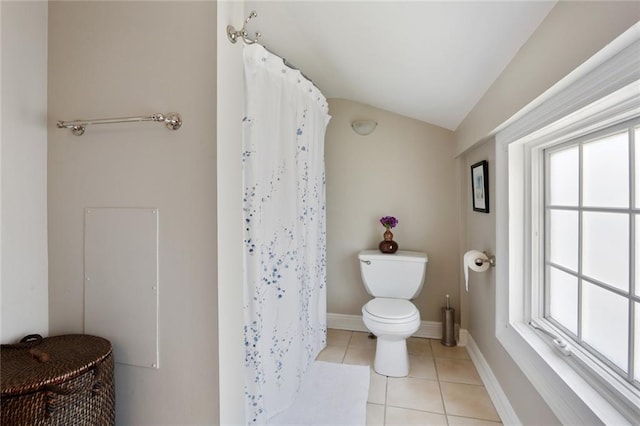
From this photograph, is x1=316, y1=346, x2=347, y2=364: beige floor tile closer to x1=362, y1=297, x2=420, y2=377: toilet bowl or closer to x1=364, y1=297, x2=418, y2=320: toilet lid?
x1=362, y1=297, x2=420, y2=377: toilet bowl

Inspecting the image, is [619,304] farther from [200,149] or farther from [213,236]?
[200,149]

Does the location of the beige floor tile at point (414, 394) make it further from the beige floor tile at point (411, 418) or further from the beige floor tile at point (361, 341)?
the beige floor tile at point (361, 341)

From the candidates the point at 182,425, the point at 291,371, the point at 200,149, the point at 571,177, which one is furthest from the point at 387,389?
the point at 200,149

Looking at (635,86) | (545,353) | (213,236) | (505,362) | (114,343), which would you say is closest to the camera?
(635,86)

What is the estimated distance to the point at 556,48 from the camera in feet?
3.18

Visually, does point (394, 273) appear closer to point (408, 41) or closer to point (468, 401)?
point (468, 401)

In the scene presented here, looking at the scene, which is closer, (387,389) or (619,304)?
(619,304)

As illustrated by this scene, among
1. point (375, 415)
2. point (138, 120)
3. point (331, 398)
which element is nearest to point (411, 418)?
point (375, 415)

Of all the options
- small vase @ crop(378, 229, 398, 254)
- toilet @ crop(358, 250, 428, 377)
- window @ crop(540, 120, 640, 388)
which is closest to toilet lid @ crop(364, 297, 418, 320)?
toilet @ crop(358, 250, 428, 377)

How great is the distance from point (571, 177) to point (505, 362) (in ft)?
3.35

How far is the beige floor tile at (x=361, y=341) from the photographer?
2.47 m

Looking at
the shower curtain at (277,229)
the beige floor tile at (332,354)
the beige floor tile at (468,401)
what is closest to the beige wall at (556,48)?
the shower curtain at (277,229)

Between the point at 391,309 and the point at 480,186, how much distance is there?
1.04 metres

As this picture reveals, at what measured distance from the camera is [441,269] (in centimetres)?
260
